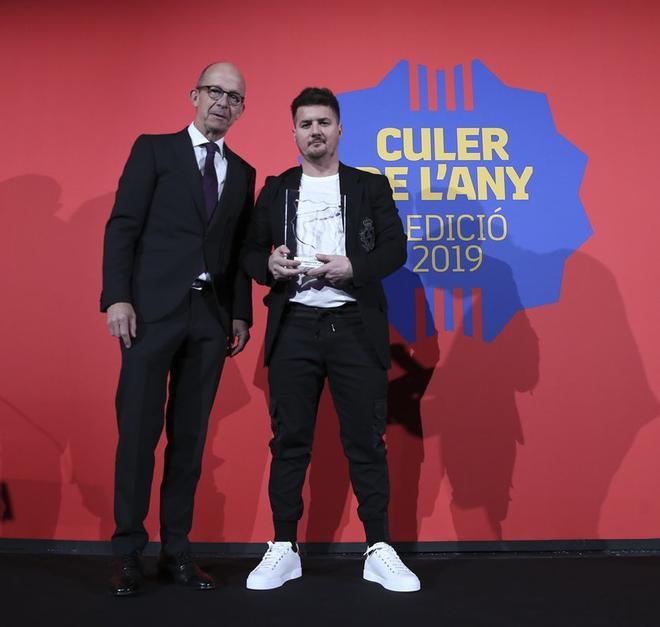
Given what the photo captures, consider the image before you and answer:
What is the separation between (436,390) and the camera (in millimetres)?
2596

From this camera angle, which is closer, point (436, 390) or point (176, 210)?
point (176, 210)

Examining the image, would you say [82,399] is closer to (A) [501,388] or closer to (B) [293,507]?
(B) [293,507]

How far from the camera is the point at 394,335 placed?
2.62m

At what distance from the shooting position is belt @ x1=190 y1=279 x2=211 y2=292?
2012 millimetres

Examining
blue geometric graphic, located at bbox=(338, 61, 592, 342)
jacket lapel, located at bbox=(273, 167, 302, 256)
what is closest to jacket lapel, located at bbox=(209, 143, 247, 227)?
jacket lapel, located at bbox=(273, 167, 302, 256)

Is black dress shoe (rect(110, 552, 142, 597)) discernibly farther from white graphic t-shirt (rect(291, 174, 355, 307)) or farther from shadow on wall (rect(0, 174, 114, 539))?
white graphic t-shirt (rect(291, 174, 355, 307))

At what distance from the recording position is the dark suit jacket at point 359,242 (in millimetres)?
2029

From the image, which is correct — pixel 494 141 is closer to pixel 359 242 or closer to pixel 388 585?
pixel 359 242

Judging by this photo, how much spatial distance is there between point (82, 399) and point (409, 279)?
149 centimetres

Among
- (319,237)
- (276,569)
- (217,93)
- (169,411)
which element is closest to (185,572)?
(276,569)

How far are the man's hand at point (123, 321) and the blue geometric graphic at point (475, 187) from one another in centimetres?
112

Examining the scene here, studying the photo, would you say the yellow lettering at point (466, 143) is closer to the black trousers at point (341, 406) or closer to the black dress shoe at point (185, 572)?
the black trousers at point (341, 406)

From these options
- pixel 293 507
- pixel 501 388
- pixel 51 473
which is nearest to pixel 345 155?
pixel 501 388

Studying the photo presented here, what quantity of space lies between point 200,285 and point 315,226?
43cm
